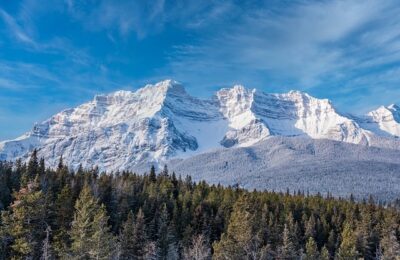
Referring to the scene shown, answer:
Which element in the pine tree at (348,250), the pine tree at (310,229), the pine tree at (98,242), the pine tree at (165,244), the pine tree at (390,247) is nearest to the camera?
the pine tree at (98,242)

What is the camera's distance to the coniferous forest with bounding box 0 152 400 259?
62.2 m

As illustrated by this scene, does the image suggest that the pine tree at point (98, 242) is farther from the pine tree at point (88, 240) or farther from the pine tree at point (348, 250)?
the pine tree at point (348, 250)

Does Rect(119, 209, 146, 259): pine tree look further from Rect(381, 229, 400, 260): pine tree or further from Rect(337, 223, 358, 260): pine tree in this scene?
Rect(381, 229, 400, 260): pine tree

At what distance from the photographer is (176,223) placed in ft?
389

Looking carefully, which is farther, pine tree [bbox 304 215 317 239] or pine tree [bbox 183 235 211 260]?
pine tree [bbox 304 215 317 239]

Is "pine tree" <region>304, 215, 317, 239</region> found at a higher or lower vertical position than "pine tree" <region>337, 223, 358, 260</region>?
higher

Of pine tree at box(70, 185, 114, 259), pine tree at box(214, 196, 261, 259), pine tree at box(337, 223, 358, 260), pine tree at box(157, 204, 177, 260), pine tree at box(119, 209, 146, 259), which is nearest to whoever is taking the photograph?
pine tree at box(70, 185, 114, 259)

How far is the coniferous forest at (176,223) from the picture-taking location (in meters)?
62.2

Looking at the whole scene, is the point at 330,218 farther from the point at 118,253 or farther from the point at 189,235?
the point at 118,253

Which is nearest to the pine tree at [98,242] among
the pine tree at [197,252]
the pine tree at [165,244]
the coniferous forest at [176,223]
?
the coniferous forest at [176,223]

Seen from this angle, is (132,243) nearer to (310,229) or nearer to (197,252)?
(197,252)

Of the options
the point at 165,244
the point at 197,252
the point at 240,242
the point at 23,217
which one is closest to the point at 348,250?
the point at 240,242

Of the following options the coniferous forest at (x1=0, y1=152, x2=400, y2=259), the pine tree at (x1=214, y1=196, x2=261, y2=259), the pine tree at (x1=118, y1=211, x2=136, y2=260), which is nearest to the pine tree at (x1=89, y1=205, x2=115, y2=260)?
the coniferous forest at (x1=0, y1=152, x2=400, y2=259)

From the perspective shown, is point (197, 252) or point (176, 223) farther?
point (176, 223)
